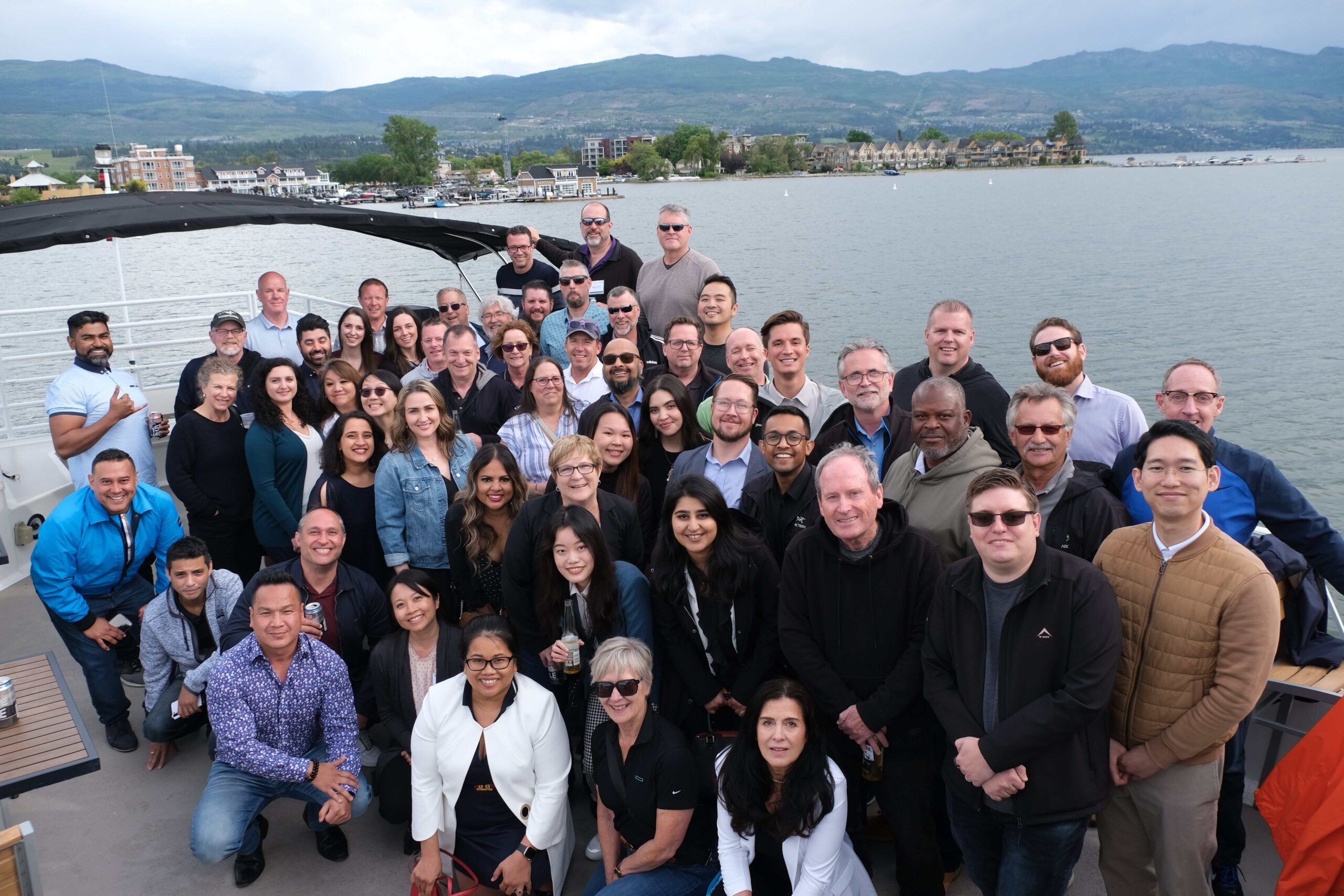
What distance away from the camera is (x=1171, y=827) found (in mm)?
2781

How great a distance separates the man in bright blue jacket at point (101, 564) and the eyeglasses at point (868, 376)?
3.55 meters

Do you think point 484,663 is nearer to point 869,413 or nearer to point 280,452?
point 869,413

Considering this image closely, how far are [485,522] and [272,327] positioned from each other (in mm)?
3462

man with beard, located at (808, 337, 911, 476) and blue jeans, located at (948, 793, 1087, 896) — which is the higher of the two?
man with beard, located at (808, 337, 911, 476)

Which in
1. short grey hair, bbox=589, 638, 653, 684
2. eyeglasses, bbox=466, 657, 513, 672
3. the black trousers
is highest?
short grey hair, bbox=589, 638, 653, 684

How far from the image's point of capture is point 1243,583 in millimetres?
2535

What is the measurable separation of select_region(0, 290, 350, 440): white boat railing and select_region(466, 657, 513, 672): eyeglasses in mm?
4299

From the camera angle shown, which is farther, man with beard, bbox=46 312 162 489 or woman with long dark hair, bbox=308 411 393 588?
man with beard, bbox=46 312 162 489

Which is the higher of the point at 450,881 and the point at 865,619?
the point at 865,619

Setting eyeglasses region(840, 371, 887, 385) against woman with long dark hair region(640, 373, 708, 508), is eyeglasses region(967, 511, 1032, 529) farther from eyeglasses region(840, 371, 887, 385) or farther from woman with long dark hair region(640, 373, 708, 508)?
woman with long dark hair region(640, 373, 708, 508)

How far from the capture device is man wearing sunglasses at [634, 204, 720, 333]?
6.59m

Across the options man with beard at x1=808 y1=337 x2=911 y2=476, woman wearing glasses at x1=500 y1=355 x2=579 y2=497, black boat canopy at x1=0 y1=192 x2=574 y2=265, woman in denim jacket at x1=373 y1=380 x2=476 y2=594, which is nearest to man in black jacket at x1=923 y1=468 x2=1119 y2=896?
man with beard at x1=808 y1=337 x2=911 y2=476

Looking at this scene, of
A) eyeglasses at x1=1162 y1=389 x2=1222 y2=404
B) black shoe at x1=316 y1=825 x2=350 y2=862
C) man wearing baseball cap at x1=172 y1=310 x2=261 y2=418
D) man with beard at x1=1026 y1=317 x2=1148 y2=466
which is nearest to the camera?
eyeglasses at x1=1162 y1=389 x2=1222 y2=404

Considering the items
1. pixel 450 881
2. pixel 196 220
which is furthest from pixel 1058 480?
pixel 196 220
